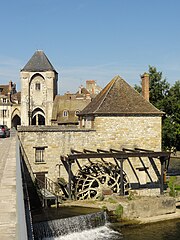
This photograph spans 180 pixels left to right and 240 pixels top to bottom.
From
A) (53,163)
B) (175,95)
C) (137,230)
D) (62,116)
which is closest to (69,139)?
(53,163)

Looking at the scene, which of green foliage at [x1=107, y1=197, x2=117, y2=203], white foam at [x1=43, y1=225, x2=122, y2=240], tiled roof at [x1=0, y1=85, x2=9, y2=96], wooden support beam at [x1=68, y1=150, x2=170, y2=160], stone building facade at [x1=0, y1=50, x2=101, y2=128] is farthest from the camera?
tiled roof at [x1=0, y1=85, x2=9, y2=96]

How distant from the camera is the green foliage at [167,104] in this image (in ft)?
113

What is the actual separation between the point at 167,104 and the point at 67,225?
21.8 m

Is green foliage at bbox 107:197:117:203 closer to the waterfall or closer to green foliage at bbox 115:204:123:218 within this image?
green foliage at bbox 115:204:123:218

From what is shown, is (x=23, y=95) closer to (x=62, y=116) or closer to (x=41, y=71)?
(x=41, y=71)

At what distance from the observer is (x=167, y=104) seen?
35.6 m

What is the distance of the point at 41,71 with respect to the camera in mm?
57938

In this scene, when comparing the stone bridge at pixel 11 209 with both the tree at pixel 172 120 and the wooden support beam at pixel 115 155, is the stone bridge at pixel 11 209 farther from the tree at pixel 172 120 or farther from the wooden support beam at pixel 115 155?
the tree at pixel 172 120

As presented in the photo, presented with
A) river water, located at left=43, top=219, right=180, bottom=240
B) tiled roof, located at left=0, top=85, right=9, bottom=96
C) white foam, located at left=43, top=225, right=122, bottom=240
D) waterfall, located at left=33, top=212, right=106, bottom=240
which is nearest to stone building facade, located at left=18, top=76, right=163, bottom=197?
river water, located at left=43, top=219, right=180, bottom=240

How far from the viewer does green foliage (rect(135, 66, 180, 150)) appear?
34312 mm

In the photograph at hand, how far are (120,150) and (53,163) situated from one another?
4.69 m

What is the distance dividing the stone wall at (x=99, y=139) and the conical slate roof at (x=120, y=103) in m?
0.49

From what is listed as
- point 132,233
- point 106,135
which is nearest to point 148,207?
point 132,233

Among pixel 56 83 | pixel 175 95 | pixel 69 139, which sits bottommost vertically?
pixel 69 139
